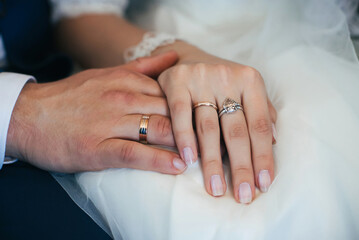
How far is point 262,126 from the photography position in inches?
22.8

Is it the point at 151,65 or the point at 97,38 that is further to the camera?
the point at 97,38

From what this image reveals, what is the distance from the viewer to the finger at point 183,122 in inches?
22.4

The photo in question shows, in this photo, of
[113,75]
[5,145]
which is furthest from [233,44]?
[5,145]

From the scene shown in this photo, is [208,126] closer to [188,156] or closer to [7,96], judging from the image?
[188,156]

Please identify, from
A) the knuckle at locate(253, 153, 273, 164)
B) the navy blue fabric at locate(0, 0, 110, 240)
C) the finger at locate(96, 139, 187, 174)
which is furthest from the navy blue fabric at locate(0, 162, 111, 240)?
the knuckle at locate(253, 153, 273, 164)

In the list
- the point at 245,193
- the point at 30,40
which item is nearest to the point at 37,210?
the point at 245,193

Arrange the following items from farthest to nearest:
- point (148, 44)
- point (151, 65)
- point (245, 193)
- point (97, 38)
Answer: point (97, 38), point (148, 44), point (151, 65), point (245, 193)

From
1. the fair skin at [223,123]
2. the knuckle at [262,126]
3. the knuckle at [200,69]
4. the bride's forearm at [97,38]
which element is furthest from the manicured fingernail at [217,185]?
the bride's forearm at [97,38]

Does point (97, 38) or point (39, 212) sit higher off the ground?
point (97, 38)

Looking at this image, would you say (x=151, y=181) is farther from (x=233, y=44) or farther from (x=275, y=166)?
(x=233, y=44)

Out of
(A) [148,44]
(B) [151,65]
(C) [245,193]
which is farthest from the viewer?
(A) [148,44]

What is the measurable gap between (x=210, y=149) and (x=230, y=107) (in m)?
0.09

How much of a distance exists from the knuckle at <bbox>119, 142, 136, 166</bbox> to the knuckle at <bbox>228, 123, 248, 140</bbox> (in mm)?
182

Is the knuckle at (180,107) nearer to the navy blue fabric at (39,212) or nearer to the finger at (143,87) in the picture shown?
the finger at (143,87)
